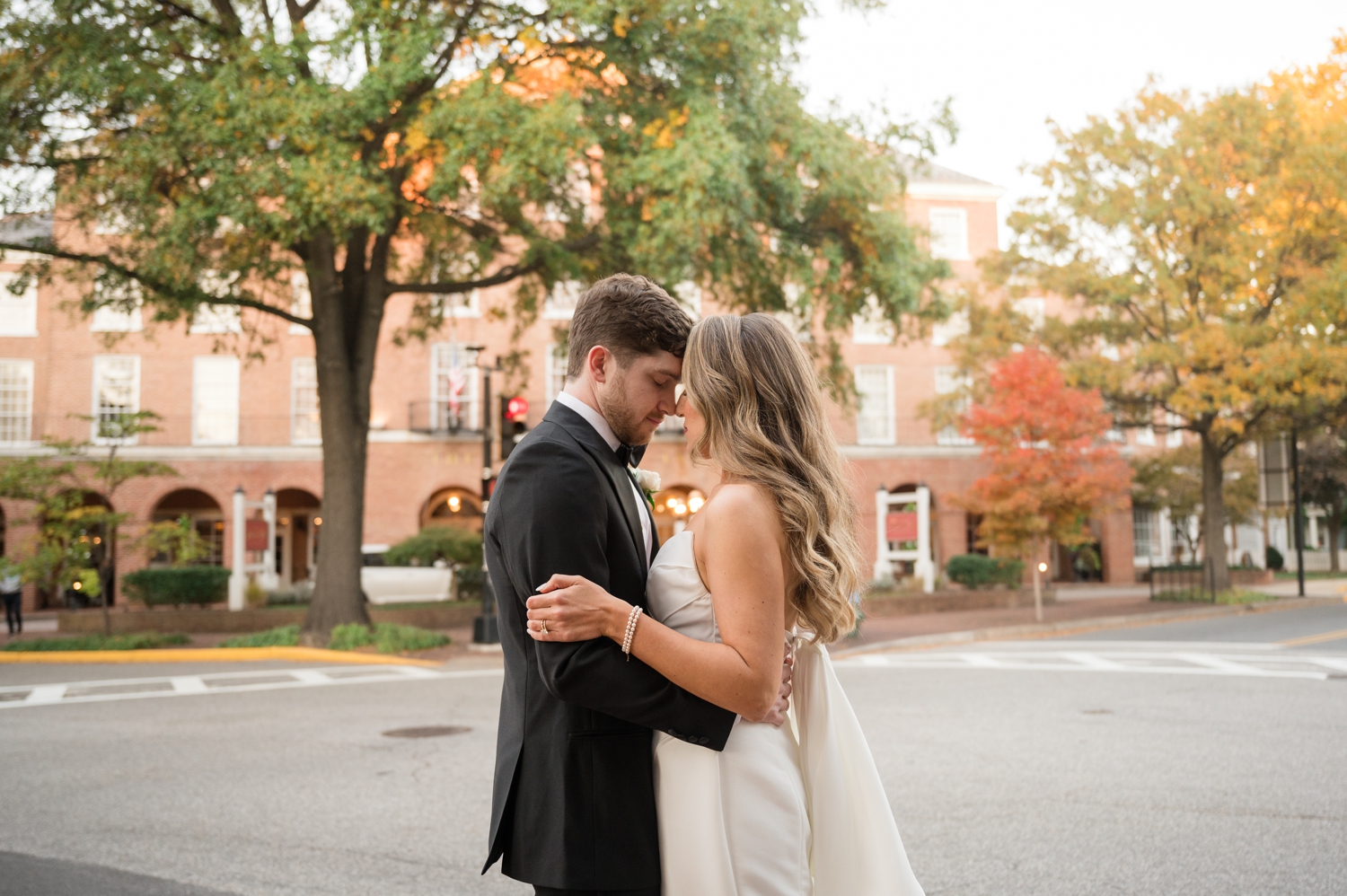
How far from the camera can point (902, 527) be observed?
80.8 feet

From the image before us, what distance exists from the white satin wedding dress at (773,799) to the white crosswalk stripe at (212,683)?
37.5ft

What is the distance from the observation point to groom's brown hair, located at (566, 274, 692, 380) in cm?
249

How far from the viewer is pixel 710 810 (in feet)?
7.70

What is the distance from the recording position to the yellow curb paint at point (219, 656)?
52.5 ft

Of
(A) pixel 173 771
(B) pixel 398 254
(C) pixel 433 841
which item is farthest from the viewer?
(B) pixel 398 254

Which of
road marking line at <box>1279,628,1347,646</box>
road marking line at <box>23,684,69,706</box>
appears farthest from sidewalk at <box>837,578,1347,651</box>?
road marking line at <box>23,684,69,706</box>

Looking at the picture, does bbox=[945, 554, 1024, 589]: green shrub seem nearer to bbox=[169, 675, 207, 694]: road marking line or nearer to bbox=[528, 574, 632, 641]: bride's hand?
bbox=[169, 675, 207, 694]: road marking line

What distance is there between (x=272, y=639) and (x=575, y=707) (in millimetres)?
16548

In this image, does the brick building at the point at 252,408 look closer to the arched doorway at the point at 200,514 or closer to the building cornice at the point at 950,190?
the arched doorway at the point at 200,514

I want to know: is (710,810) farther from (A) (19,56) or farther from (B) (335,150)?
(A) (19,56)

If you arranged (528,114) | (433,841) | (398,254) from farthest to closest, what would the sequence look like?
(398,254), (528,114), (433,841)

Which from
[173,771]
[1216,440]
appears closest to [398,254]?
[173,771]

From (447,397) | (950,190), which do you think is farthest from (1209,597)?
(447,397)

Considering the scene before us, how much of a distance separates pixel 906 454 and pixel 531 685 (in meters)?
37.6
